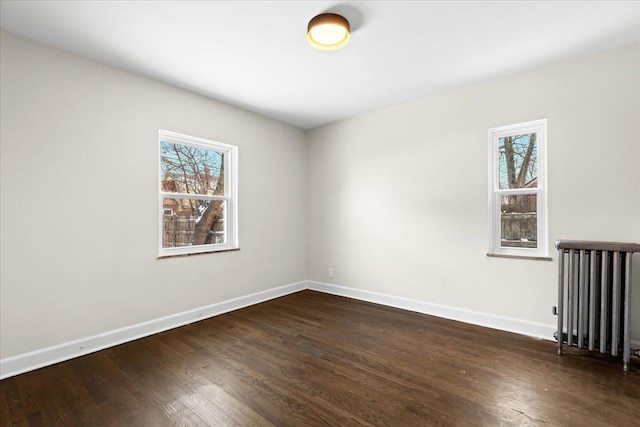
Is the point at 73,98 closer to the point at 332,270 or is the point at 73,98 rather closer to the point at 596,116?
the point at 332,270

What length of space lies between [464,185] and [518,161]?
0.56 meters

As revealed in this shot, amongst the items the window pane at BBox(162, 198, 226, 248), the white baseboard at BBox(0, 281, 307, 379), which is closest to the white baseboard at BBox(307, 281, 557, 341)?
the white baseboard at BBox(0, 281, 307, 379)

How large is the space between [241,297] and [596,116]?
4188 millimetres

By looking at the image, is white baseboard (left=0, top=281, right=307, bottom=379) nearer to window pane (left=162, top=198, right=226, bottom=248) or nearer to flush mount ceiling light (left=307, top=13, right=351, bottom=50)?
window pane (left=162, top=198, right=226, bottom=248)

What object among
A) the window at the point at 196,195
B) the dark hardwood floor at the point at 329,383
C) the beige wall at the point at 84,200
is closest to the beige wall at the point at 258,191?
the beige wall at the point at 84,200

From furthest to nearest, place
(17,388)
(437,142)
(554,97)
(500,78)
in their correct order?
1. (437,142)
2. (500,78)
3. (554,97)
4. (17,388)

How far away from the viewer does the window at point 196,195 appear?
126 inches

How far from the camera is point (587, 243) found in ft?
7.64

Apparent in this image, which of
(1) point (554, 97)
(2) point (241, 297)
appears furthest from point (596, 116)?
(2) point (241, 297)

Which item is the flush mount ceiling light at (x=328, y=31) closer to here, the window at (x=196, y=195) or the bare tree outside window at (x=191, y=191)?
the window at (x=196, y=195)

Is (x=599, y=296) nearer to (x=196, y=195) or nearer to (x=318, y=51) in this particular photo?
(x=318, y=51)

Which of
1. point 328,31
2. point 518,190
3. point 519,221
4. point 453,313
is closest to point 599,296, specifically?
point 519,221

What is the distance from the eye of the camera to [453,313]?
3322 mm

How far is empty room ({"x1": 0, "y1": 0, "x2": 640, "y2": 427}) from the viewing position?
1979mm
